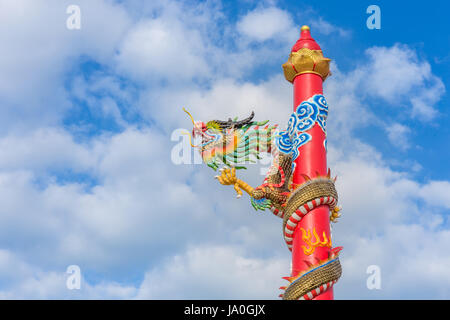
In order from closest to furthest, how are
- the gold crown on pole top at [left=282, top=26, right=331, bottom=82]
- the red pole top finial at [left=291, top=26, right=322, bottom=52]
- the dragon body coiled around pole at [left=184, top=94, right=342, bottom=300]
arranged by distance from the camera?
the dragon body coiled around pole at [left=184, top=94, right=342, bottom=300], the gold crown on pole top at [left=282, top=26, right=331, bottom=82], the red pole top finial at [left=291, top=26, right=322, bottom=52]

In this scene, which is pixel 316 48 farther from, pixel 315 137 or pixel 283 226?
pixel 283 226

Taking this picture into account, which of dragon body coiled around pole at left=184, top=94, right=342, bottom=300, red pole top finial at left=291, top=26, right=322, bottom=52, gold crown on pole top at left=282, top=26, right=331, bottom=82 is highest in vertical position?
red pole top finial at left=291, top=26, right=322, bottom=52

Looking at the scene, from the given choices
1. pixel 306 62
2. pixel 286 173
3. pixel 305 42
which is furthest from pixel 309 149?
pixel 305 42

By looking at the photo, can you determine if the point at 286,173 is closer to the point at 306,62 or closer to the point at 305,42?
the point at 306,62

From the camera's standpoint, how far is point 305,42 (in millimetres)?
16719

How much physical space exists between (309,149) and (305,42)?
3.72 m

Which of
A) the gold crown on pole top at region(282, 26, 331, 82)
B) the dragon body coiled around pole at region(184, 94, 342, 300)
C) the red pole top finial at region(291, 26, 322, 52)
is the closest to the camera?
the dragon body coiled around pole at region(184, 94, 342, 300)

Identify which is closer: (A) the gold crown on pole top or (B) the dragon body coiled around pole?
(B) the dragon body coiled around pole

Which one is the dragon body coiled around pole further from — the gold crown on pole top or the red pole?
the gold crown on pole top

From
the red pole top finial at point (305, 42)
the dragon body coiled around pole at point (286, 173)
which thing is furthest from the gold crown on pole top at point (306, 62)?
the dragon body coiled around pole at point (286, 173)

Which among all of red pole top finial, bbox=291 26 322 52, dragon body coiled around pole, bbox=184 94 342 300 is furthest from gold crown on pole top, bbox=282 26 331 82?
dragon body coiled around pole, bbox=184 94 342 300

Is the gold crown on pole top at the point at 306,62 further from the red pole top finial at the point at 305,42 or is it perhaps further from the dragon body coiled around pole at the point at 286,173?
the dragon body coiled around pole at the point at 286,173

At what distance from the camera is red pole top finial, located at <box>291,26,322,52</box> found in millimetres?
16566
